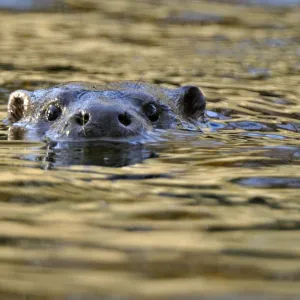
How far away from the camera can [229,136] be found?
21.0 feet

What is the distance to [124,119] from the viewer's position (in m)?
6.00

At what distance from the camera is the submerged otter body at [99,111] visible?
5.78 m

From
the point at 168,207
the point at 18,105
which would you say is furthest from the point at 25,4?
the point at 168,207

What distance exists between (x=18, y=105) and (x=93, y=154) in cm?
220

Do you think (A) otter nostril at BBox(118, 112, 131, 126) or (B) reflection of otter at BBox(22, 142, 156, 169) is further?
(A) otter nostril at BBox(118, 112, 131, 126)

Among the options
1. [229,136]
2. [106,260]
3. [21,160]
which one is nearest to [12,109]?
[229,136]

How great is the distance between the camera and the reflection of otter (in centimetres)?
491

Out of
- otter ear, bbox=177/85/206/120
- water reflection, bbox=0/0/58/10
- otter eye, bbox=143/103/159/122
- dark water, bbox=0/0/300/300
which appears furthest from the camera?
water reflection, bbox=0/0/58/10

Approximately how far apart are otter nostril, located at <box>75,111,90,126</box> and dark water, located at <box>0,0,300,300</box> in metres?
0.30

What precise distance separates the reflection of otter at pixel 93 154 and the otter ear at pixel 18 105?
1496 mm

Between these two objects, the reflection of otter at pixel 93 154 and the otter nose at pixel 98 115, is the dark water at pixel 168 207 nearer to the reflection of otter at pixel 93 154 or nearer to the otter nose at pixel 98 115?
the reflection of otter at pixel 93 154

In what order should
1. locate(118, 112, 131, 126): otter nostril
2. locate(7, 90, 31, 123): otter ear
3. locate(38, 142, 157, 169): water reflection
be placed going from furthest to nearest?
locate(7, 90, 31, 123): otter ear, locate(118, 112, 131, 126): otter nostril, locate(38, 142, 157, 169): water reflection

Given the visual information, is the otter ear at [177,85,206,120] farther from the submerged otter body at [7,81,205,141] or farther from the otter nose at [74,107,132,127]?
the otter nose at [74,107,132,127]

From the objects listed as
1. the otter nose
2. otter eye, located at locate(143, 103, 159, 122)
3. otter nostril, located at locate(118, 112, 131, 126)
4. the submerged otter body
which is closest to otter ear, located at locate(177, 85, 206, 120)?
the submerged otter body
